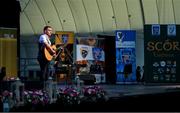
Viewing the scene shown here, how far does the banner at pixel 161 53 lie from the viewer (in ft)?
93.5

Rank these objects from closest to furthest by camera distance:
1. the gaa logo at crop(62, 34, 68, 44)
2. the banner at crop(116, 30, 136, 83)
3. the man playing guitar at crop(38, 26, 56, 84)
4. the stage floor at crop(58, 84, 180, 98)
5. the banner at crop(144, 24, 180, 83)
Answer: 1. the man playing guitar at crop(38, 26, 56, 84)
2. the stage floor at crop(58, 84, 180, 98)
3. the banner at crop(144, 24, 180, 83)
4. the gaa logo at crop(62, 34, 68, 44)
5. the banner at crop(116, 30, 136, 83)

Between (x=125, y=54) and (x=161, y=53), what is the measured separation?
3.59 metres

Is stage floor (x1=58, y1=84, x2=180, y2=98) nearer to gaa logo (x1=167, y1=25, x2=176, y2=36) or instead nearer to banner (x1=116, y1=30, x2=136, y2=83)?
gaa logo (x1=167, y1=25, x2=176, y2=36)

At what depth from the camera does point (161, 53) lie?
1128 inches

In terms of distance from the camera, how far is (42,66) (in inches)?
602

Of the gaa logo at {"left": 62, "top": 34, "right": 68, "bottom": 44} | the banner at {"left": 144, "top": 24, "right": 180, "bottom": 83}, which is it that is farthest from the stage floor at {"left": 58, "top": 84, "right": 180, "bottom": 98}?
the gaa logo at {"left": 62, "top": 34, "right": 68, "bottom": 44}

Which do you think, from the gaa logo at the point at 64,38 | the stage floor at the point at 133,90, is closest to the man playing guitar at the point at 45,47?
the stage floor at the point at 133,90

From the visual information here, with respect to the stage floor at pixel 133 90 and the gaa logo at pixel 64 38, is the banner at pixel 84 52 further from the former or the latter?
the stage floor at pixel 133 90

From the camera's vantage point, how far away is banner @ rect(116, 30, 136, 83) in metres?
31.8

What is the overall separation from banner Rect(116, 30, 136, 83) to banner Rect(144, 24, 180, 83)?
311 cm

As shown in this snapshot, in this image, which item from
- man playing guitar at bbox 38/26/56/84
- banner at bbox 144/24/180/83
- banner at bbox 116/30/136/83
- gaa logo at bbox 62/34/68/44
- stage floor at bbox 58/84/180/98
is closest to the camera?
man playing guitar at bbox 38/26/56/84

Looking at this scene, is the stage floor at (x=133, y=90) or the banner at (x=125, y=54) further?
the banner at (x=125, y=54)

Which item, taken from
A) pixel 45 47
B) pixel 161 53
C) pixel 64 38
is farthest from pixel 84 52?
pixel 45 47

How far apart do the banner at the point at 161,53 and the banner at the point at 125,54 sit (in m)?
3.11
